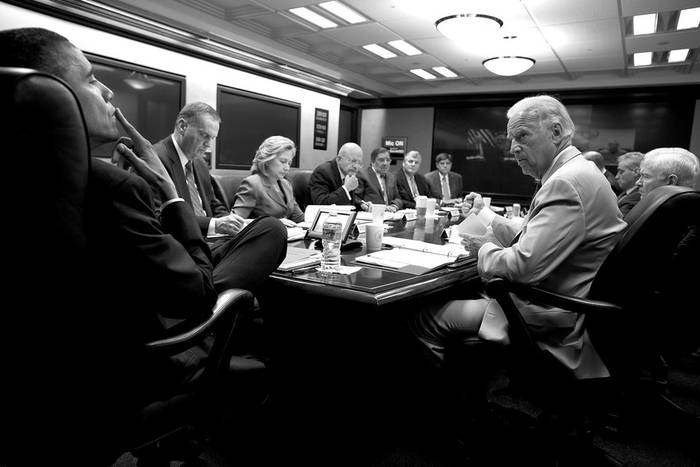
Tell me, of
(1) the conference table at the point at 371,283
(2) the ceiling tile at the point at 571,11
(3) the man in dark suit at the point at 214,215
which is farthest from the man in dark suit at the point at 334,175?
(1) the conference table at the point at 371,283

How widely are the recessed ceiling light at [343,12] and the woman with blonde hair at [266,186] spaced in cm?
275

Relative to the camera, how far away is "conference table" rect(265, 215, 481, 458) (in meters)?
1.58

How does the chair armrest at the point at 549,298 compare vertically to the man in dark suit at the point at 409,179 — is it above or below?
below

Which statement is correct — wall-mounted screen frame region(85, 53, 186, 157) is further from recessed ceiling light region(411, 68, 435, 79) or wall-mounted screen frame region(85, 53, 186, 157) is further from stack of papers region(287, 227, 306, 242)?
recessed ceiling light region(411, 68, 435, 79)

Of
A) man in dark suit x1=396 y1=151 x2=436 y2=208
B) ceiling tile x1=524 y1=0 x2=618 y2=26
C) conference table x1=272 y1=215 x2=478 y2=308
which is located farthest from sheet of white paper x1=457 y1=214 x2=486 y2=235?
ceiling tile x1=524 y1=0 x2=618 y2=26

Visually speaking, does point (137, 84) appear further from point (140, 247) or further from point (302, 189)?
point (140, 247)

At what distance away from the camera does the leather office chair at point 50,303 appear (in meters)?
0.79

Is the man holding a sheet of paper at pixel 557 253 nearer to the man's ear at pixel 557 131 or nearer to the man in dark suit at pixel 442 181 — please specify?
the man's ear at pixel 557 131

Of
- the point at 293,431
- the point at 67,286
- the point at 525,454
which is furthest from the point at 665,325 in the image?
the point at 67,286

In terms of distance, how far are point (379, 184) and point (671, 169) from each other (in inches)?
132

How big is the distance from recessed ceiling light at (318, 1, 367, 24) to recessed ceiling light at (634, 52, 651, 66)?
3.98 meters

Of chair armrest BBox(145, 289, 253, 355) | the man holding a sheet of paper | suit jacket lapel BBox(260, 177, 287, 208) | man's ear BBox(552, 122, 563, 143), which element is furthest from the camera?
suit jacket lapel BBox(260, 177, 287, 208)

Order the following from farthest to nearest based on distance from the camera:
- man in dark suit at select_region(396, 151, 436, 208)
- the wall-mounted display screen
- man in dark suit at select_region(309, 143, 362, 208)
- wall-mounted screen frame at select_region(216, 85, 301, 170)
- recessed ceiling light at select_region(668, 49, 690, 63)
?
the wall-mounted display screen, wall-mounted screen frame at select_region(216, 85, 301, 170), recessed ceiling light at select_region(668, 49, 690, 63), man in dark suit at select_region(396, 151, 436, 208), man in dark suit at select_region(309, 143, 362, 208)

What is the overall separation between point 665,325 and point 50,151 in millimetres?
1743
